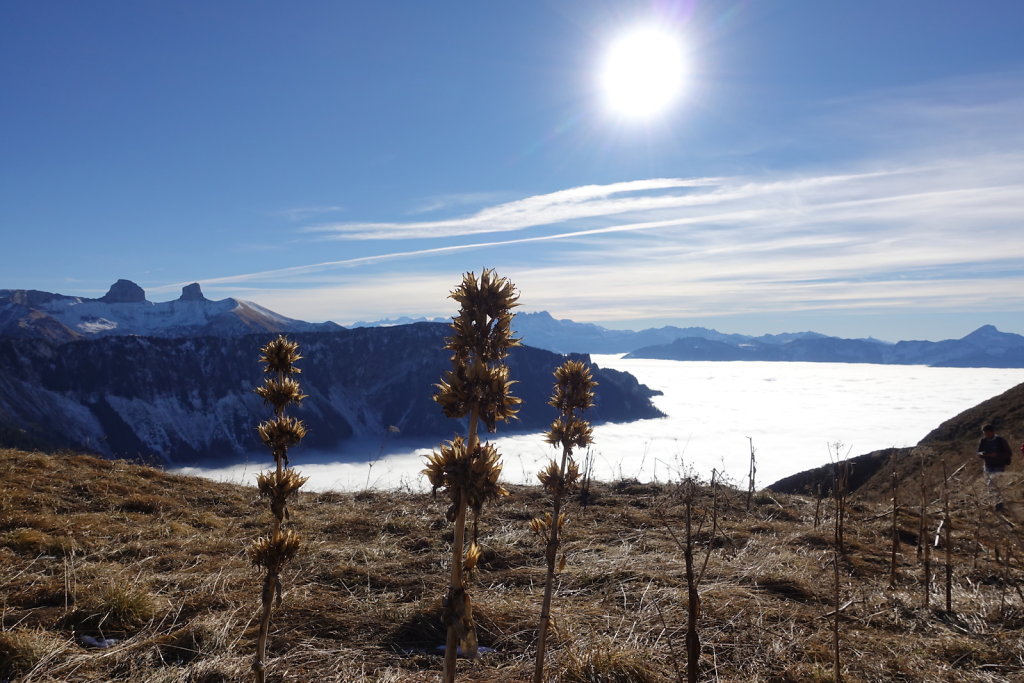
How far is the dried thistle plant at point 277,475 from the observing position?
8.82ft

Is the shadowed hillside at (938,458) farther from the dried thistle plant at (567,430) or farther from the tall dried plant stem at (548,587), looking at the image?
the tall dried plant stem at (548,587)

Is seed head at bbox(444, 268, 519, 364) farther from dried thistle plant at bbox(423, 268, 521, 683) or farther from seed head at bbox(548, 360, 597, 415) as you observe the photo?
seed head at bbox(548, 360, 597, 415)

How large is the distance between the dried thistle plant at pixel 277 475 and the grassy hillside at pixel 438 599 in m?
2.01

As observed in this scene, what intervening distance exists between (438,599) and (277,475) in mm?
3688

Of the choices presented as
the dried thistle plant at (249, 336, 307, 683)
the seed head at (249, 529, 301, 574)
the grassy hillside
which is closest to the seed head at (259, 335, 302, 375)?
the dried thistle plant at (249, 336, 307, 683)

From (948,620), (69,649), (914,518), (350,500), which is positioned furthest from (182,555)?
(914,518)

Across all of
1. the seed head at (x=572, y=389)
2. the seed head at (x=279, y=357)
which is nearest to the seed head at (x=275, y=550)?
the seed head at (x=279, y=357)

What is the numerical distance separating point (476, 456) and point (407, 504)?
1038 cm

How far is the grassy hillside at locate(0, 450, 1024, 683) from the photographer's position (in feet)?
14.8

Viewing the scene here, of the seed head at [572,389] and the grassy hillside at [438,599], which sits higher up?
the seed head at [572,389]

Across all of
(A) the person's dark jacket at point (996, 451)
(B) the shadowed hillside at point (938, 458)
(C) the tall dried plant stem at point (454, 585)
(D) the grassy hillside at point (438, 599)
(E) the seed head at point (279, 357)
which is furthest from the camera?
(B) the shadowed hillside at point (938, 458)

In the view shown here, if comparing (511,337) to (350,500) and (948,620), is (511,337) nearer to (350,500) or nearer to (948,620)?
(948,620)

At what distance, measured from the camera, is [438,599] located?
5.91 m

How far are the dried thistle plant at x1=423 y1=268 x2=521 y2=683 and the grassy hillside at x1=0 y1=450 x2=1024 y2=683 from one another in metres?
1.14
